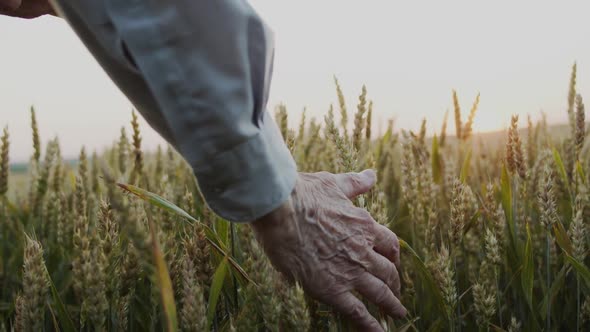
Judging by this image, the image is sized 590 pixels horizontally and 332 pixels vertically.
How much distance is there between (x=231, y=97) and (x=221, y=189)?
0.15 meters

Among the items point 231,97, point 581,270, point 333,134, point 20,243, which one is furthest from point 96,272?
point 20,243

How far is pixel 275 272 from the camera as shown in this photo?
0.87m

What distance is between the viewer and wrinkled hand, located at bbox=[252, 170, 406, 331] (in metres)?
0.91

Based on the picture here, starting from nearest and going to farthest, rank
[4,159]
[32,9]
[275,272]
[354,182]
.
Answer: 1. [275,272]
2. [354,182]
3. [32,9]
4. [4,159]

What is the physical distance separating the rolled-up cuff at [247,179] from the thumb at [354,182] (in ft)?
0.70

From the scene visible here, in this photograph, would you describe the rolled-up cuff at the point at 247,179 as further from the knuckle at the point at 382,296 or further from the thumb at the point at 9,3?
the thumb at the point at 9,3

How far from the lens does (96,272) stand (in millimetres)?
792

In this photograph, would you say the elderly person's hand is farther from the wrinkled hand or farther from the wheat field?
the wrinkled hand

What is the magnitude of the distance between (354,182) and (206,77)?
16.8 inches

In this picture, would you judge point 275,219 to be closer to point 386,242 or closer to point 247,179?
point 247,179

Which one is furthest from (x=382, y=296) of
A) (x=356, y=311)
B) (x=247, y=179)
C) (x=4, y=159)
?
(x=4, y=159)

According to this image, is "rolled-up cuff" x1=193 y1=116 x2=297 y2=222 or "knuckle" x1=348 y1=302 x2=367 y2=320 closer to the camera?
"rolled-up cuff" x1=193 y1=116 x2=297 y2=222

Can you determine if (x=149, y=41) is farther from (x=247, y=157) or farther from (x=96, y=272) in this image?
(x=96, y=272)

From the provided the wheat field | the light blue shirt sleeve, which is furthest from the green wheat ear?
the light blue shirt sleeve
